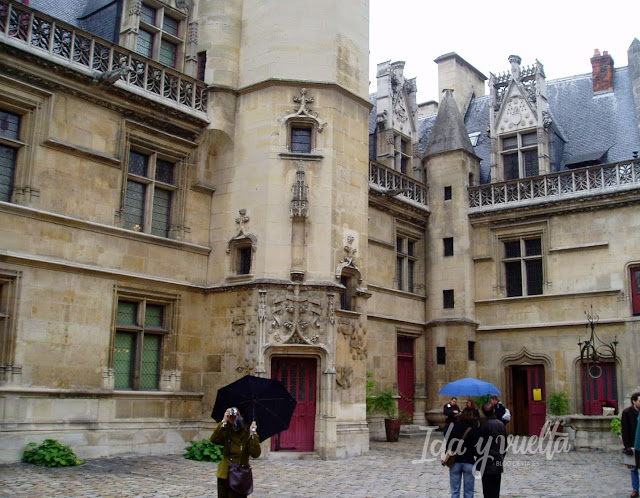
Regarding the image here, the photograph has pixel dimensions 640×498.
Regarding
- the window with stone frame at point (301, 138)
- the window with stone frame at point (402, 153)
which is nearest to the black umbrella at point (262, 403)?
the window with stone frame at point (301, 138)

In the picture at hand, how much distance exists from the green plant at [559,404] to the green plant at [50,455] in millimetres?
12435

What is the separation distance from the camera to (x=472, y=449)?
781 cm

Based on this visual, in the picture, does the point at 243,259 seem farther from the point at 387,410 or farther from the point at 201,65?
the point at 387,410

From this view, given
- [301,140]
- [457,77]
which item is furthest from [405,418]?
[457,77]

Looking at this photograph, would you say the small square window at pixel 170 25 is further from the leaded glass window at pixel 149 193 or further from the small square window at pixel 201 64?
the leaded glass window at pixel 149 193

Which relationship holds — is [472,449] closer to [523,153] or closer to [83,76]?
[83,76]

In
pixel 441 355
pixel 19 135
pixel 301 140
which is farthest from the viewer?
pixel 441 355

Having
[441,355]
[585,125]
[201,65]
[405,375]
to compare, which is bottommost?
[405,375]

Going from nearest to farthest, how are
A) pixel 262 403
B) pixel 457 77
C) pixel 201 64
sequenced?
pixel 262 403, pixel 201 64, pixel 457 77

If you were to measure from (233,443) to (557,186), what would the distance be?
627 inches

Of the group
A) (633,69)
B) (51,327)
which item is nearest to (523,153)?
(633,69)

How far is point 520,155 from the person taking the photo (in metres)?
21.8

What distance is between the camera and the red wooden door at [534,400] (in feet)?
65.0

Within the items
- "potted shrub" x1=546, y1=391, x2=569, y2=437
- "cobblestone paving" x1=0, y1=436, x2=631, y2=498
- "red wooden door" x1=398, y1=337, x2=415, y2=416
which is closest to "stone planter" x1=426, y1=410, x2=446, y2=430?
"red wooden door" x1=398, y1=337, x2=415, y2=416
